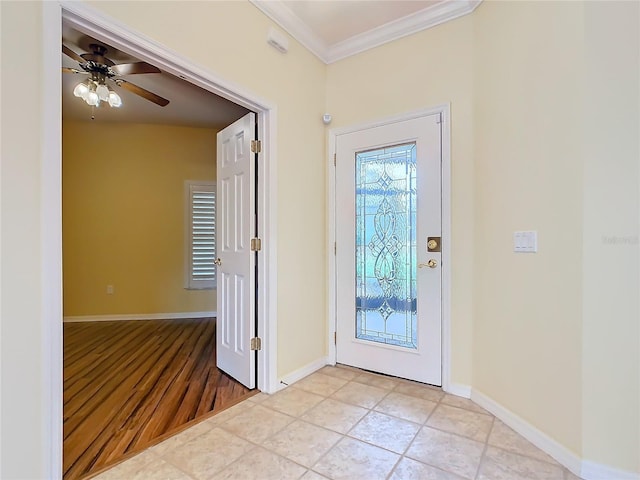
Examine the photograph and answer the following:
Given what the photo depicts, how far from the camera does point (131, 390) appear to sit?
7.79 feet

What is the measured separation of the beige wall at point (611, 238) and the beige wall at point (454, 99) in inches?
30.0

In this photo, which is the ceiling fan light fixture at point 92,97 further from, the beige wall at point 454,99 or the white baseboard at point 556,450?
the white baseboard at point 556,450

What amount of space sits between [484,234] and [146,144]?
453cm

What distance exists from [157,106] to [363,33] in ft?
8.76

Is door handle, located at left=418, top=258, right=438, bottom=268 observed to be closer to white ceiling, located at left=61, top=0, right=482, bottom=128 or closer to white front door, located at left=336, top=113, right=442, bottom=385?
white front door, located at left=336, top=113, right=442, bottom=385

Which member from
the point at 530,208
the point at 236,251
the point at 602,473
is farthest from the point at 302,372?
the point at 530,208

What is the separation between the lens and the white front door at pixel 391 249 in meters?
2.36

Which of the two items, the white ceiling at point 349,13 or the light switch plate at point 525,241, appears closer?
the light switch plate at point 525,241

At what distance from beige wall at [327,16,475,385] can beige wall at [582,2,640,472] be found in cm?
76

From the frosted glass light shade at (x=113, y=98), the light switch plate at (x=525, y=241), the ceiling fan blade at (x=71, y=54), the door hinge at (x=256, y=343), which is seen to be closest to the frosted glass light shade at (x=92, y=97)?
the frosted glass light shade at (x=113, y=98)

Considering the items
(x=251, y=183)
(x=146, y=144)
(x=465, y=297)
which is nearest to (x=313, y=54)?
(x=251, y=183)

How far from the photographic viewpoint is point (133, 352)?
3.21m

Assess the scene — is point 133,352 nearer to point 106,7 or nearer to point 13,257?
point 13,257

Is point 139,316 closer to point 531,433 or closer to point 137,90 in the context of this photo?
point 137,90
